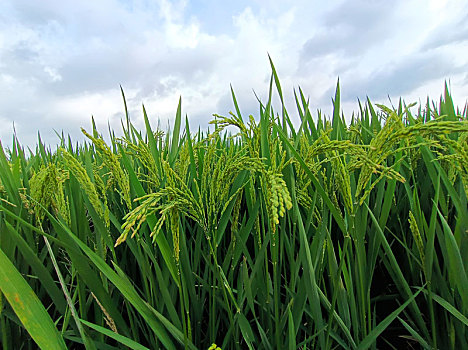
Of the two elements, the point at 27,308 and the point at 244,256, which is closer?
the point at 27,308

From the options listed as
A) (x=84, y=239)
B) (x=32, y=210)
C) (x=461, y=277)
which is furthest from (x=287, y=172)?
(x=32, y=210)

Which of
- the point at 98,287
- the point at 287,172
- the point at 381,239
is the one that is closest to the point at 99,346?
the point at 98,287

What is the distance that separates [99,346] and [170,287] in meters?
0.27

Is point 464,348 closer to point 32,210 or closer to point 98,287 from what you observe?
point 98,287

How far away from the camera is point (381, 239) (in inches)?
41.9

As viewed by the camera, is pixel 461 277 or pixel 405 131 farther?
pixel 461 277

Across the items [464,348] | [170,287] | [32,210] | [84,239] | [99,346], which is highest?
[32,210]

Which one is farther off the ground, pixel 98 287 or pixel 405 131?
pixel 405 131

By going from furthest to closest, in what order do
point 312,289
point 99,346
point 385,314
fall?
point 385,314, point 99,346, point 312,289

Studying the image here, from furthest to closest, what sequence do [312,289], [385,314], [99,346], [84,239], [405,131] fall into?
[385,314]
[84,239]
[99,346]
[312,289]
[405,131]

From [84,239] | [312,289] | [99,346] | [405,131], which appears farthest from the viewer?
[84,239]

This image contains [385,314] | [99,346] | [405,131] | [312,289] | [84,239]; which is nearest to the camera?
[405,131]

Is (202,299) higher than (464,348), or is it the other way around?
(202,299)

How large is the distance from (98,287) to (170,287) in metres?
0.23
